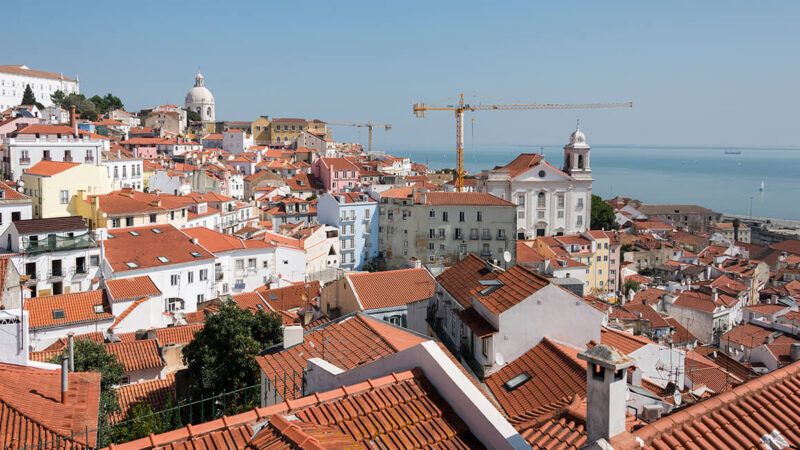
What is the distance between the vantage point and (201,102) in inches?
3762

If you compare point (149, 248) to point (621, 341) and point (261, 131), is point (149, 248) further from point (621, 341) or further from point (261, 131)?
point (261, 131)

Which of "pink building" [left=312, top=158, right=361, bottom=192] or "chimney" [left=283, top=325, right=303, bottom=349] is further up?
"pink building" [left=312, top=158, right=361, bottom=192]

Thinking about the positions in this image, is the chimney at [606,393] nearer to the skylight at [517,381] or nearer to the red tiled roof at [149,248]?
the skylight at [517,381]

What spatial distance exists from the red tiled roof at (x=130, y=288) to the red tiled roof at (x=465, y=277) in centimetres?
998

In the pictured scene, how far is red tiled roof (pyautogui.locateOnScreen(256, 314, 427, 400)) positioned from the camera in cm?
730

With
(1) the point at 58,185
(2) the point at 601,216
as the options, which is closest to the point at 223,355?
(1) the point at 58,185

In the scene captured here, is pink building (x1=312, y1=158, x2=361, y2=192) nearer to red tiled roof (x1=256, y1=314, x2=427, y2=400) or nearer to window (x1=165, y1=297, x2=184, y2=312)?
window (x1=165, y1=297, x2=184, y2=312)

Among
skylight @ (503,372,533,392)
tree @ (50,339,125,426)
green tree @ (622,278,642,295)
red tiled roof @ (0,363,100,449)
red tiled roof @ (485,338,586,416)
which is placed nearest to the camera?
red tiled roof @ (0,363,100,449)

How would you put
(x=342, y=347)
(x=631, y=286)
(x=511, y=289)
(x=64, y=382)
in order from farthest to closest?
(x=631, y=286)
(x=511, y=289)
(x=342, y=347)
(x=64, y=382)

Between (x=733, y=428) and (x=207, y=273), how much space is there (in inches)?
864

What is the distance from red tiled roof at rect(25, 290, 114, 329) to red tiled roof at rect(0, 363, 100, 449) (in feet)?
30.4

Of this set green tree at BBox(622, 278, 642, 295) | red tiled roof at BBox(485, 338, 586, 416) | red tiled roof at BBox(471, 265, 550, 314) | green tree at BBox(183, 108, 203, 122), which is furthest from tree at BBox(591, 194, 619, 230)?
green tree at BBox(183, 108, 203, 122)

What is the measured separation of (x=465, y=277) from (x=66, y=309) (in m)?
11.0

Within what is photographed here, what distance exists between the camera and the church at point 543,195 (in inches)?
2165
